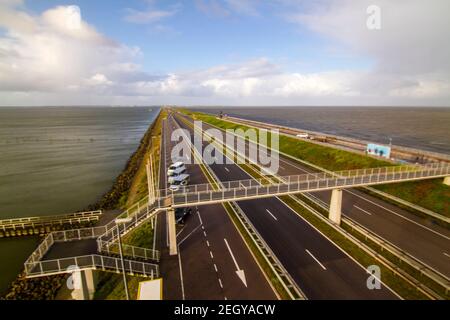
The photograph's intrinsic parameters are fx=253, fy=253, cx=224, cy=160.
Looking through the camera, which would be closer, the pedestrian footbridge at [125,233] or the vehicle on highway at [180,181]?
the pedestrian footbridge at [125,233]

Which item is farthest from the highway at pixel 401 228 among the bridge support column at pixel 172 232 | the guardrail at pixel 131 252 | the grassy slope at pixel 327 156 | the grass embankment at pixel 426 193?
the guardrail at pixel 131 252

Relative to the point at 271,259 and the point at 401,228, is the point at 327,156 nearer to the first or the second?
the point at 401,228

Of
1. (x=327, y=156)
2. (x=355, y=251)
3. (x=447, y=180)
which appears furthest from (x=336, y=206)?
(x=327, y=156)

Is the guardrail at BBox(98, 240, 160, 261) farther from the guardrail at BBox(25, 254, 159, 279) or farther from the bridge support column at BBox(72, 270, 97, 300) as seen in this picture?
the bridge support column at BBox(72, 270, 97, 300)

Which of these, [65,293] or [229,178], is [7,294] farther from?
[229,178]

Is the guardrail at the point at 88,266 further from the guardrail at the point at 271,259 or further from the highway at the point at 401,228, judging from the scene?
the highway at the point at 401,228

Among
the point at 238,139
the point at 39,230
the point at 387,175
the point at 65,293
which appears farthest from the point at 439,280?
the point at 238,139
